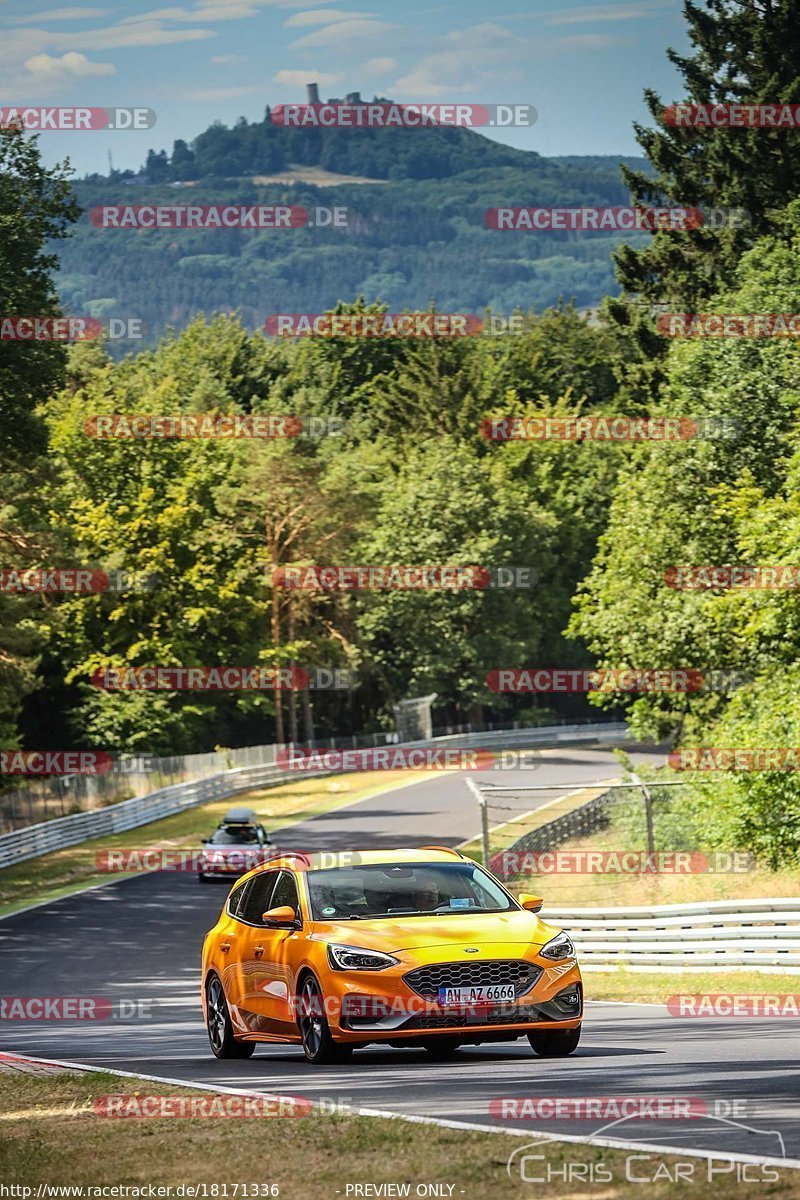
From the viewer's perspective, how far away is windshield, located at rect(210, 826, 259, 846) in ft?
142

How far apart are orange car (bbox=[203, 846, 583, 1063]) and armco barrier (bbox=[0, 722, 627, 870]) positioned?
112 feet

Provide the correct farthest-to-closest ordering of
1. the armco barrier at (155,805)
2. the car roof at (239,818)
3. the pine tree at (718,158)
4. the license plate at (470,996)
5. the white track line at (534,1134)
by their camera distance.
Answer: the pine tree at (718,158), the armco barrier at (155,805), the car roof at (239,818), the license plate at (470,996), the white track line at (534,1134)

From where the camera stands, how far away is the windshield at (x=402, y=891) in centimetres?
1320

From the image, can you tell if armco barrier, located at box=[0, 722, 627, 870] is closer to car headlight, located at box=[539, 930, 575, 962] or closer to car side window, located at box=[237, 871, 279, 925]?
car side window, located at box=[237, 871, 279, 925]

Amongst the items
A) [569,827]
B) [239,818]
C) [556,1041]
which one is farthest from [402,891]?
[239,818]

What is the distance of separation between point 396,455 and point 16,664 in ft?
186

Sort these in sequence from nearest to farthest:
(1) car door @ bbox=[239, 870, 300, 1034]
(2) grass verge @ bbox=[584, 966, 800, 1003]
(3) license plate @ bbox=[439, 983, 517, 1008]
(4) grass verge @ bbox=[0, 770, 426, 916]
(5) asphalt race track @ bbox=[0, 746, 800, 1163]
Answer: (5) asphalt race track @ bbox=[0, 746, 800, 1163]
(3) license plate @ bbox=[439, 983, 517, 1008]
(1) car door @ bbox=[239, 870, 300, 1034]
(2) grass verge @ bbox=[584, 966, 800, 1003]
(4) grass verge @ bbox=[0, 770, 426, 916]

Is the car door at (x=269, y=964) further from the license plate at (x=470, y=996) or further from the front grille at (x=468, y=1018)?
the license plate at (x=470, y=996)

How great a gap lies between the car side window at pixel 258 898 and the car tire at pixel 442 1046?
1.59 m

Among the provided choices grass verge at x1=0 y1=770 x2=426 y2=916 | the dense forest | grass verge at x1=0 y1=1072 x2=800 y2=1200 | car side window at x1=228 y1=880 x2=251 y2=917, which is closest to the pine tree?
the dense forest

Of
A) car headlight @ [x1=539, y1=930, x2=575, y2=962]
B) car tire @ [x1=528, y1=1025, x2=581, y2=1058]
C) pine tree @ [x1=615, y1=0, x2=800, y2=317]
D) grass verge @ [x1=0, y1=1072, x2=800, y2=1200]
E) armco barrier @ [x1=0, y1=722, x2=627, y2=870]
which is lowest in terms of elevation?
Result: armco barrier @ [x1=0, y1=722, x2=627, y2=870]

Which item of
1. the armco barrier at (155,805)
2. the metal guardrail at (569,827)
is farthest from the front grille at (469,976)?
the armco barrier at (155,805)

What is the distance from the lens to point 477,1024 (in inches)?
480

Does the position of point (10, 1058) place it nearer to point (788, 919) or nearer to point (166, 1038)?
point (166, 1038)
